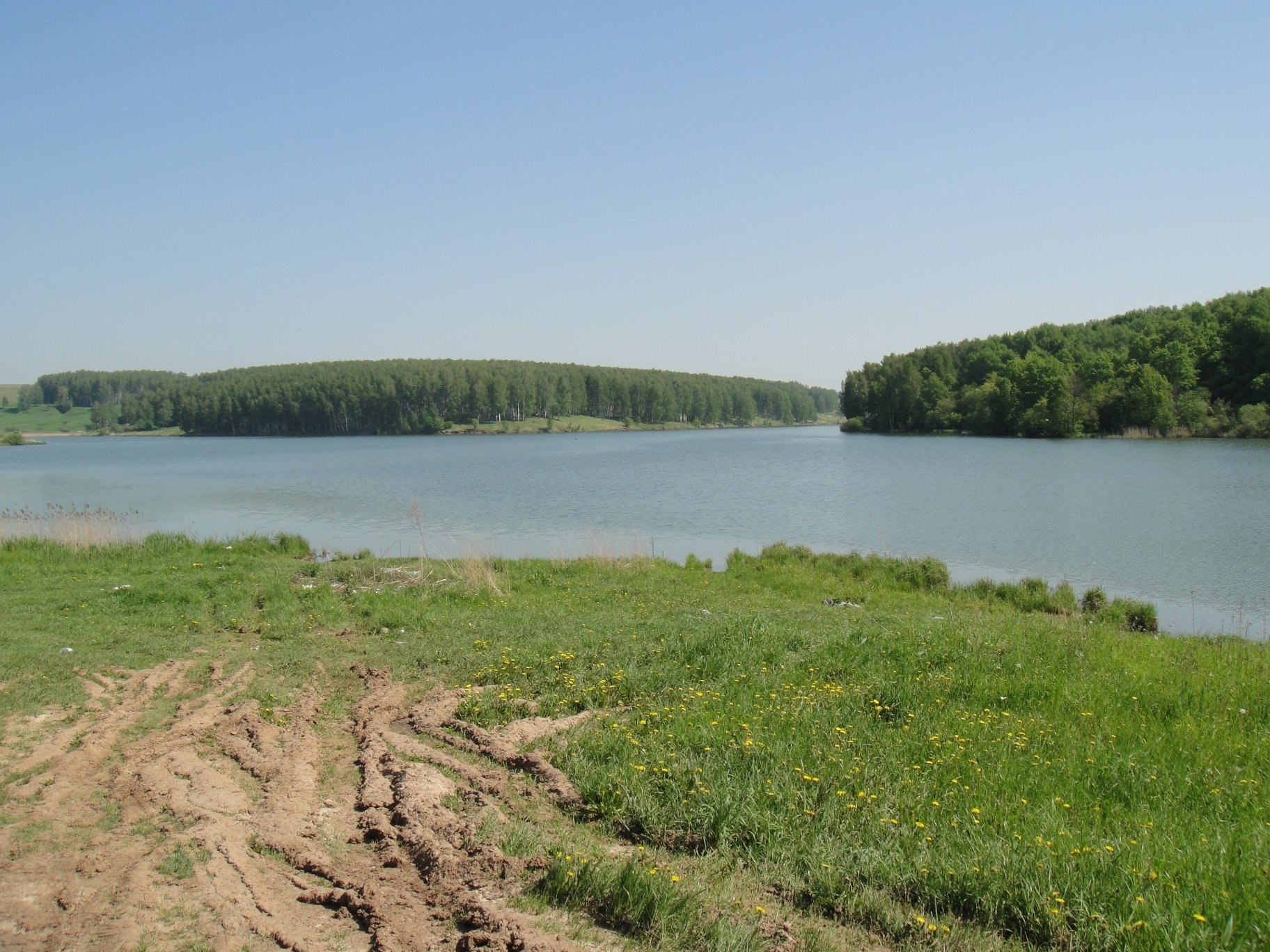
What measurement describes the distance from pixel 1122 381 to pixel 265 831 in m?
97.7

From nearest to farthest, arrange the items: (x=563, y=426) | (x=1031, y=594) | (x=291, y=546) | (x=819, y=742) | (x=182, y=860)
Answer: (x=182, y=860)
(x=819, y=742)
(x=1031, y=594)
(x=291, y=546)
(x=563, y=426)

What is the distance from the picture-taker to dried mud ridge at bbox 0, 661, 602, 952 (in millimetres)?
4543

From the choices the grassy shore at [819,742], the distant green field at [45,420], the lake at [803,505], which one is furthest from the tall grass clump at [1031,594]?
the distant green field at [45,420]

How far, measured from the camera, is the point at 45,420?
18400 centimetres

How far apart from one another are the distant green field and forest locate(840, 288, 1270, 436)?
167 metres

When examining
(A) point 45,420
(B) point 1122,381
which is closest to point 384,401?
(A) point 45,420

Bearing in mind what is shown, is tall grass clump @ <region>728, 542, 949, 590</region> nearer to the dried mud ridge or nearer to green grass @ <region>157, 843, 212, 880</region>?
the dried mud ridge

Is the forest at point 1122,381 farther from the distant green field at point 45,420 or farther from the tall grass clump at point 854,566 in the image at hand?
the distant green field at point 45,420

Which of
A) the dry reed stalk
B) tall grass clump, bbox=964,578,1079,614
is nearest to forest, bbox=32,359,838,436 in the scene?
the dry reed stalk

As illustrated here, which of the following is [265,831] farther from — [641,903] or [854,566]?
[854,566]

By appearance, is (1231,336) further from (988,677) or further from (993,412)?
(988,677)

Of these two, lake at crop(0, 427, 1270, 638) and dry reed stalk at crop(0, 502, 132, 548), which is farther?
lake at crop(0, 427, 1270, 638)

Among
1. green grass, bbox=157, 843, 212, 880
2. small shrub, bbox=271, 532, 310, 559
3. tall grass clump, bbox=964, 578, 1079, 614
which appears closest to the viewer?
green grass, bbox=157, 843, 212, 880

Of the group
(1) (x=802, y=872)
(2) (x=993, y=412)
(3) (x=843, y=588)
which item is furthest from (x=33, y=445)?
(1) (x=802, y=872)
